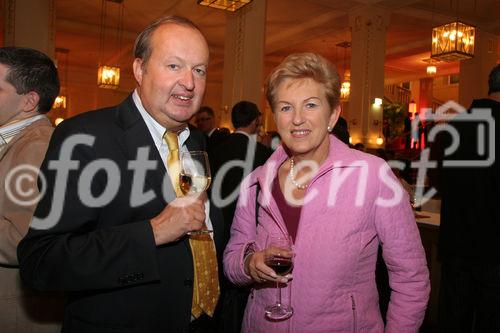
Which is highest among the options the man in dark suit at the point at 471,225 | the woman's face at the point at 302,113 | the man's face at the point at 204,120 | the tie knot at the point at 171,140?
the man's face at the point at 204,120

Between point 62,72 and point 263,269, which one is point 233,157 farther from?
point 62,72

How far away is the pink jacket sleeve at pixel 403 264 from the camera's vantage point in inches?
64.8

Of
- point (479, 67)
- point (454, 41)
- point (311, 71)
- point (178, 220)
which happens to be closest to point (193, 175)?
point (178, 220)

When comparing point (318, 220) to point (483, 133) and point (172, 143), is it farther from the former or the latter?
point (483, 133)

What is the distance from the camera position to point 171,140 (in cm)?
165

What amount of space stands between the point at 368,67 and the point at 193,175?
32.7 feet

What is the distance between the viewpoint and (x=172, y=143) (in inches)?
64.6

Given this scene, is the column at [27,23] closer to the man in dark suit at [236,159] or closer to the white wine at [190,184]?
the man in dark suit at [236,159]

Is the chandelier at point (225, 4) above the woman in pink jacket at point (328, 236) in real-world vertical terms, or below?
above

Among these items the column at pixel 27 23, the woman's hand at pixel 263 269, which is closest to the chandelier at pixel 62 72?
the column at pixel 27 23

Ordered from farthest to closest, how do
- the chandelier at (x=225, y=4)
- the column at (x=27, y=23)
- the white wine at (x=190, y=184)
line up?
the column at (x=27, y=23), the chandelier at (x=225, y=4), the white wine at (x=190, y=184)

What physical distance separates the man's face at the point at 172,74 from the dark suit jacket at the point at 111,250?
0.09 meters

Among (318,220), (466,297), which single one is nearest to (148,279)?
(318,220)

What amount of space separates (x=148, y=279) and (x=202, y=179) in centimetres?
36
